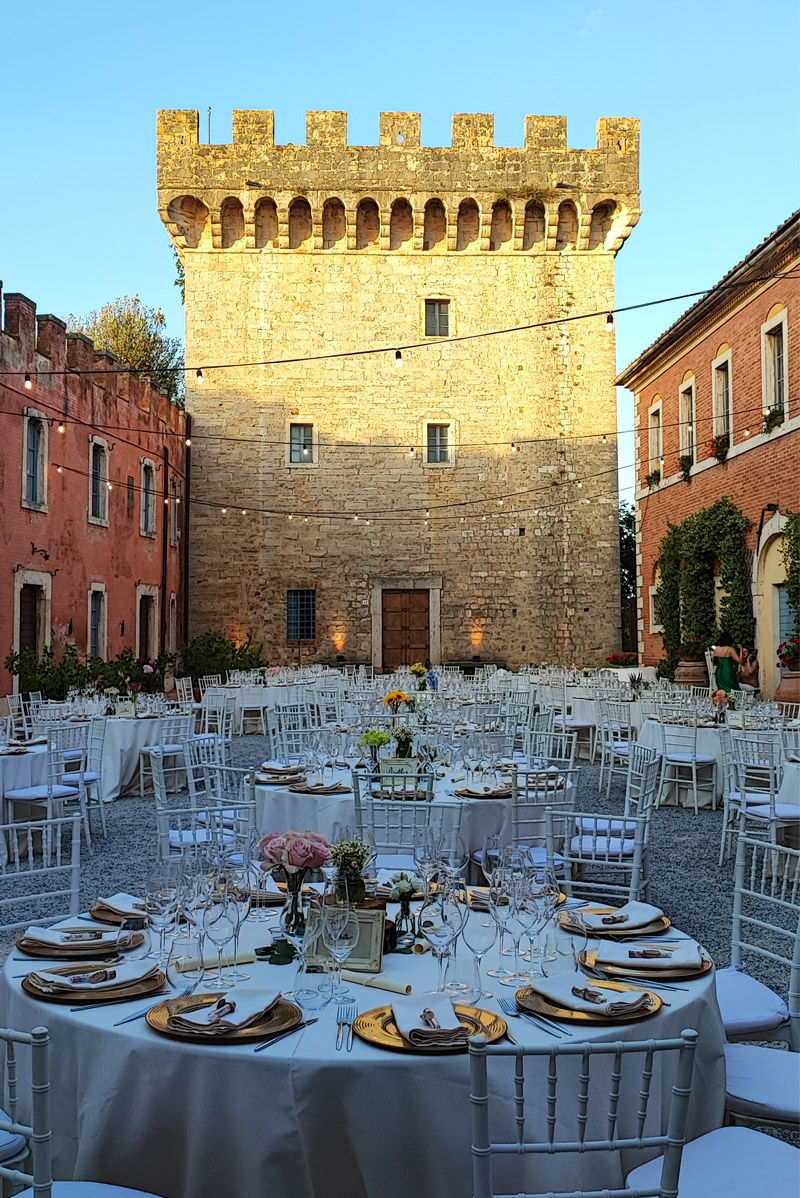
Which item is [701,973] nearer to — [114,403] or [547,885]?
[547,885]

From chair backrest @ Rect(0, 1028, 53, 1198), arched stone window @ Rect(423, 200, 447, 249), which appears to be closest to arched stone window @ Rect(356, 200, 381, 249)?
arched stone window @ Rect(423, 200, 447, 249)

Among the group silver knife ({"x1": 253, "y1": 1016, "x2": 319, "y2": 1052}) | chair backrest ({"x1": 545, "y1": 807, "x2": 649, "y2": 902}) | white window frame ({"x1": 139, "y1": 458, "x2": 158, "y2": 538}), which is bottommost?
chair backrest ({"x1": 545, "y1": 807, "x2": 649, "y2": 902})

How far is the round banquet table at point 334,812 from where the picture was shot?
5.11 m

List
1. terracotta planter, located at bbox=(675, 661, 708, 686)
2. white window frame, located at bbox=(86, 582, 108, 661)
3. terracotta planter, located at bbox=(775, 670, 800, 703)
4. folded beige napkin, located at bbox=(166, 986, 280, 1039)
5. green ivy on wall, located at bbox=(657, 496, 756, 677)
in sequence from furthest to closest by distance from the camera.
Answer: white window frame, located at bbox=(86, 582, 108, 661), terracotta planter, located at bbox=(675, 661, 708, 686), green ivy on wall, located at bbox=(657, 496, 756, 677), terracotta planter, located at bbox=(775, 670, 800, 703), folded beige napkin, located at bbox=(166, 986, 280, 1039)

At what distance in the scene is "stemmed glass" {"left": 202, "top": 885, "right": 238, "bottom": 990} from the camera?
7.93 ft

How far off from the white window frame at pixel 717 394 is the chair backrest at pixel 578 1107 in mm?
13572

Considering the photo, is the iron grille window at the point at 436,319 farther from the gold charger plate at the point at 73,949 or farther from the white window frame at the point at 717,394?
the gold charger plate at the point at 73,949

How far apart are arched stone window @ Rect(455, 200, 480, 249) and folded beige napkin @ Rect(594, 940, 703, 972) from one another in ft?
64.0

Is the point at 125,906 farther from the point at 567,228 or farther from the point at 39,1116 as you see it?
the point at 567,228

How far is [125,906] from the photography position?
3.07 m

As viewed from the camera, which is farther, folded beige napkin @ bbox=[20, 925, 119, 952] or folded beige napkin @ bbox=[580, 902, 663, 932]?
folded beige napkin @ bbox=[580, 902, 663, 932]

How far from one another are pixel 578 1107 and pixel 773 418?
12273 mm

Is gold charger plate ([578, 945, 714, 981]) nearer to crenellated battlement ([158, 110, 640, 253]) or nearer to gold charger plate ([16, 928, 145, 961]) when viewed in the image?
gold charger plate ([16, 928, 145, 961])

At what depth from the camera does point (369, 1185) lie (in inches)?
77.5
